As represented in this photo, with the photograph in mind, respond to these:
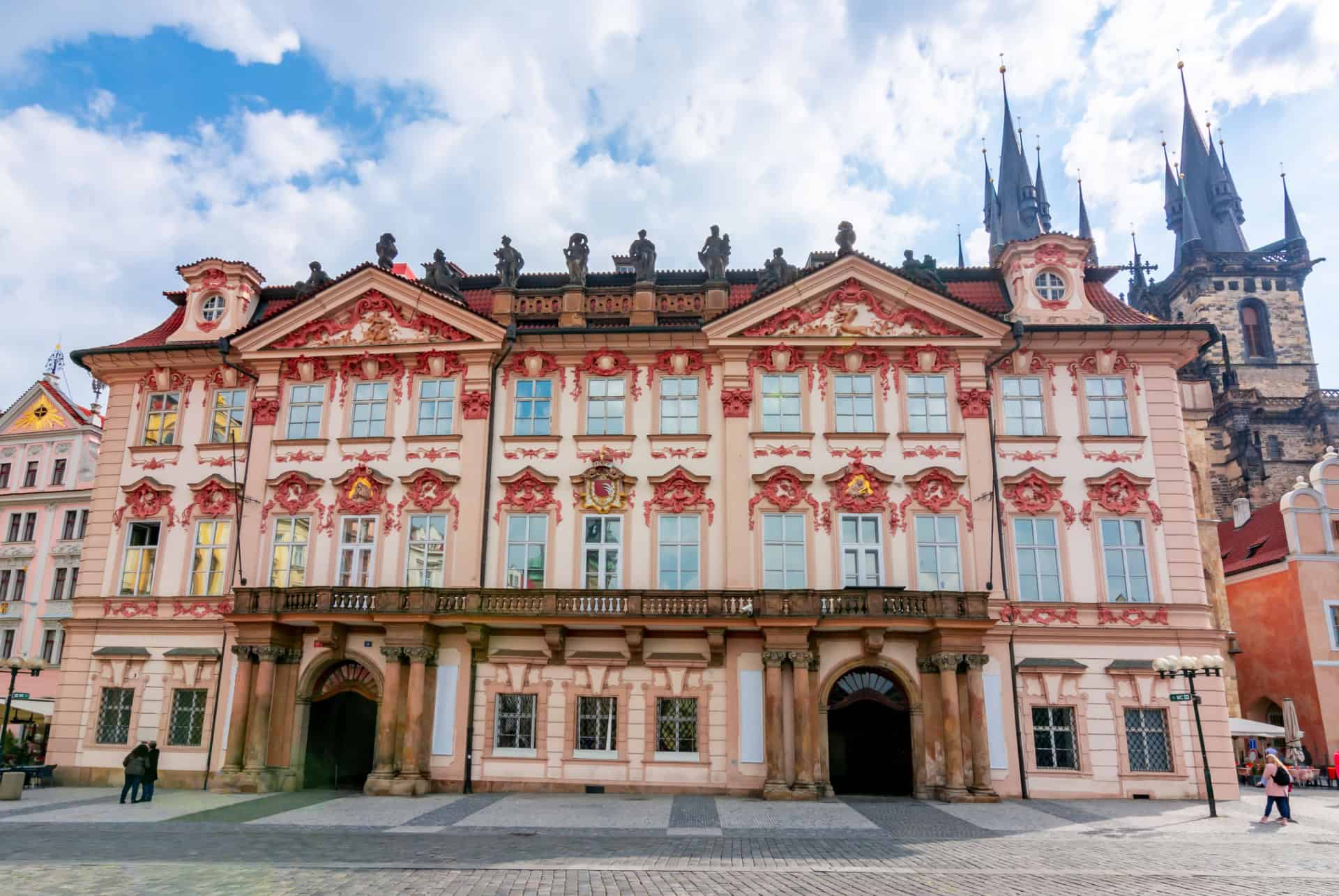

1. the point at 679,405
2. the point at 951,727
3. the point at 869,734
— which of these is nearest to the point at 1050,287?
the point at 679,405

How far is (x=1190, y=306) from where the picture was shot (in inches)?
3036

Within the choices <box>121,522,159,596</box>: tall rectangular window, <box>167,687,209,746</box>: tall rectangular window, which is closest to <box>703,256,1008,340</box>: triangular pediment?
<box>121,522,159,596</box>: tall rectangular window

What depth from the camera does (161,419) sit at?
29.7 m

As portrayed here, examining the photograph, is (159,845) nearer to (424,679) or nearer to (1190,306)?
(424,679)

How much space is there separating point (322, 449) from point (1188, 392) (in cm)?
3646

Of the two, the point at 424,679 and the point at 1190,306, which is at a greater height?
the point at 1190,306

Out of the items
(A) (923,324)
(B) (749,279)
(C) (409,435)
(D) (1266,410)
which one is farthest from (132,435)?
(D) (1266,410)

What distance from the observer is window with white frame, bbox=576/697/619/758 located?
83.9 ft

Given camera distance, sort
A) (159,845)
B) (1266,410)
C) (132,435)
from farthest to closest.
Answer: (1266,410) → (132,435) → (159,845)

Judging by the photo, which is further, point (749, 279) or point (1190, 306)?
point (1190, 306)

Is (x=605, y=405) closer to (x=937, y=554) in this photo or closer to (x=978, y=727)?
(x=937, y=554)

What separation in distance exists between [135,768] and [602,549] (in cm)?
1267

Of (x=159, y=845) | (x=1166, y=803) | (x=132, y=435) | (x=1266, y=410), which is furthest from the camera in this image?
(x=1266, y=410)

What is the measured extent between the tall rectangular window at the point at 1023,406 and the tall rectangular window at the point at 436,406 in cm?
1643
